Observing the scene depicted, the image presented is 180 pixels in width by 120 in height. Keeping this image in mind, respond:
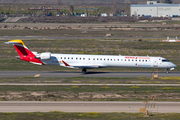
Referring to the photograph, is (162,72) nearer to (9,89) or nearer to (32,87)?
(32,87)

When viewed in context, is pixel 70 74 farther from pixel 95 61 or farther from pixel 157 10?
pixel 157 10

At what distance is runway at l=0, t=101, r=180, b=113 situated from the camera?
27484 millimetres

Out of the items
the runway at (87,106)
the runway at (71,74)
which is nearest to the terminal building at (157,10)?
the runway at (71,74)

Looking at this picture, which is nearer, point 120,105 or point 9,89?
point 120,105

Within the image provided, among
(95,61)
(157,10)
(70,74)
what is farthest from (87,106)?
(157,10)

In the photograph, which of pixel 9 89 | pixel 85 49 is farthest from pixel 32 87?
pixel 85 49

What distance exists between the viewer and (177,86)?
38438 millimetres

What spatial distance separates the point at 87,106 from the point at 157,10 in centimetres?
16881

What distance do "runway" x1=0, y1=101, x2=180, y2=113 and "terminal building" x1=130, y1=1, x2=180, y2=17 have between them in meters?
164

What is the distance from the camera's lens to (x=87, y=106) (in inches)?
1131

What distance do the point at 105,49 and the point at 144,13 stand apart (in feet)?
412

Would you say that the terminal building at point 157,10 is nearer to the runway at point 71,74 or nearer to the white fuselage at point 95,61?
the runway at point 71,74

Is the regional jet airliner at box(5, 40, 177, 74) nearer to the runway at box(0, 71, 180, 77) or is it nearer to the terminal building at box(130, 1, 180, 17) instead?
the runway at box(0, 71, 180, 77)

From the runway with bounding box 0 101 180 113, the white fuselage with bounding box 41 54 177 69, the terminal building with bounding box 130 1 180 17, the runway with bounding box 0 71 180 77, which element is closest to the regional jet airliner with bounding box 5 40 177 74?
the white fuselage with bounding box 41 54 177 69
